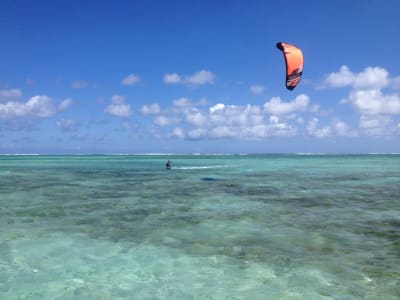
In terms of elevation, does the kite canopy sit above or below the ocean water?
above

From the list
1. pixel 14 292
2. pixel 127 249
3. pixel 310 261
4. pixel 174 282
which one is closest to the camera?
pixel 14 292

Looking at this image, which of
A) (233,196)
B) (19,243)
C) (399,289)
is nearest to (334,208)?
(233,196)

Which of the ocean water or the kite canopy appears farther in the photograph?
the kite canopy

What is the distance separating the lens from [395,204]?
1994cm

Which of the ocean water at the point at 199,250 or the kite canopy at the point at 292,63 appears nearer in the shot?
the ocean water at the point at 199,250

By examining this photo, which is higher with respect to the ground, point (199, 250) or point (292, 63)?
point (292, 63)

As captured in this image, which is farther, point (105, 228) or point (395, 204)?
point (395, 204)

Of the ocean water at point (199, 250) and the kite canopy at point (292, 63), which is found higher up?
the kite canopy at point (292, 63)

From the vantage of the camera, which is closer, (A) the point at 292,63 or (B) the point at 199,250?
(B) the point at 199,250

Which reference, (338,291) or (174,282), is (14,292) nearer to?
(174,282)

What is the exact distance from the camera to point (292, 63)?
21422 millimetres

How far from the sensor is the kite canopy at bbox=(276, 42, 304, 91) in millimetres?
21281

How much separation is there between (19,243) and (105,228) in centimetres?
306

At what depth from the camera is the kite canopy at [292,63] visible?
21.3 meters
